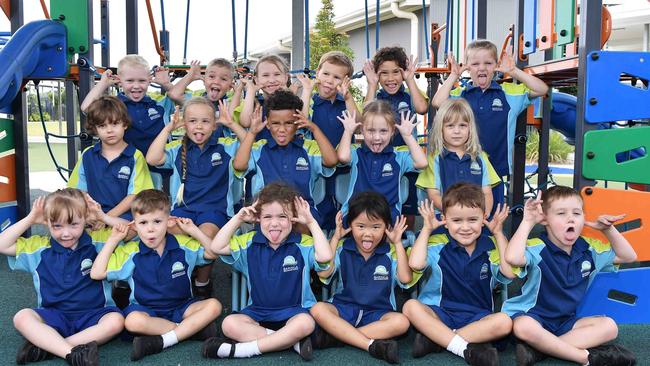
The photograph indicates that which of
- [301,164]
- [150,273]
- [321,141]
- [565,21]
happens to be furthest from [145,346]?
[565,21]

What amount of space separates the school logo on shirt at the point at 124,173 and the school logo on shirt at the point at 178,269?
33.3 inches

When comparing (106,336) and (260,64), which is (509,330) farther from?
(260,64)

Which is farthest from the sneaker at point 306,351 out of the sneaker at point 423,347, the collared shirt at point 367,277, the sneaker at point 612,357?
the sneaker at point 612,357

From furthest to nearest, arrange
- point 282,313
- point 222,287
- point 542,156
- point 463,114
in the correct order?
point 542,156 < point 222,287 < point 463,114 < point 282,313

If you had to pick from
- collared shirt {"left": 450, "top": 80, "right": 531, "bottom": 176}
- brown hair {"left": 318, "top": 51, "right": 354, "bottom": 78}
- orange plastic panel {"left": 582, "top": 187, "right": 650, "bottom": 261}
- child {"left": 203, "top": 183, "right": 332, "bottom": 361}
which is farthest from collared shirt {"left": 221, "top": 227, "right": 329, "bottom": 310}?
collared shirt {"left": 450, "top": 80, "right": 531, "bottom": 176}

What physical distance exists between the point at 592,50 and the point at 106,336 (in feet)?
8.93

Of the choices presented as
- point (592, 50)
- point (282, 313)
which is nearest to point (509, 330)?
point (282, 313)

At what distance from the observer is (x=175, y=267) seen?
3.01m

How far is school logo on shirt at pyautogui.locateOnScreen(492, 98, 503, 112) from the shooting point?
156 inches

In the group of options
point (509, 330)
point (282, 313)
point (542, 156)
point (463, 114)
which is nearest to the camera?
point (509, 330)

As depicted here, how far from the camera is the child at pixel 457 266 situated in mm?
2859

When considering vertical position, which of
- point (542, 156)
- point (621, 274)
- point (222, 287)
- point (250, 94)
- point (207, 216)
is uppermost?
point (250, 94)

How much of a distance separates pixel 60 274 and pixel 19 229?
283 mm

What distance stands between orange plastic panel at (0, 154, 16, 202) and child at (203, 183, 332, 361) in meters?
2.45
